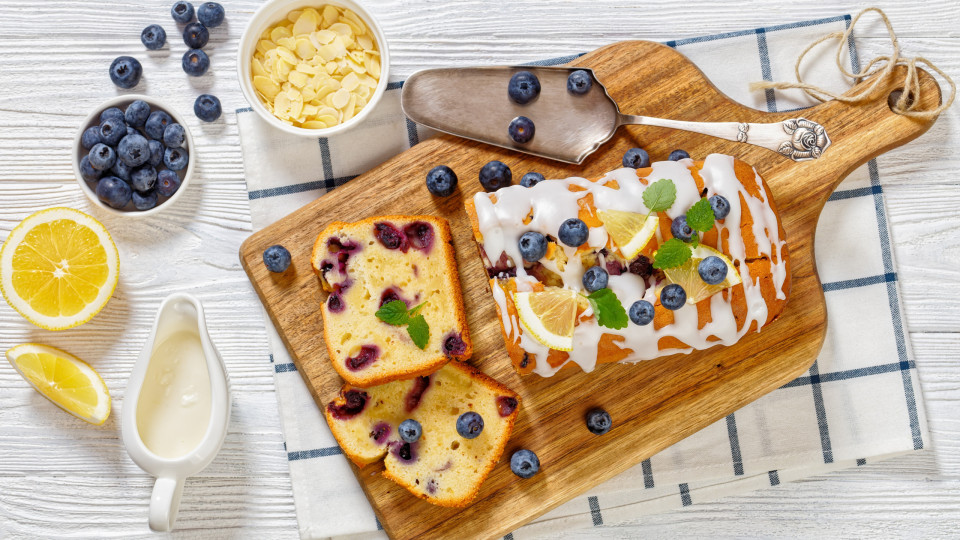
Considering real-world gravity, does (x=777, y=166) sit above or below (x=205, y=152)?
below

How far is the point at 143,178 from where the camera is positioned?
9.36 ft

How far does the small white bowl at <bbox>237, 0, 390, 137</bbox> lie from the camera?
9.05ft

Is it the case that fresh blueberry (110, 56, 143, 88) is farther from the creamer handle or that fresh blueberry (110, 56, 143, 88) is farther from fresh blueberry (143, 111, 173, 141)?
the creamer handle

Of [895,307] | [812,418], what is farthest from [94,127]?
[895,307]

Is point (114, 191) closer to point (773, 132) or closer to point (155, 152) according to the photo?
point (155, 152)

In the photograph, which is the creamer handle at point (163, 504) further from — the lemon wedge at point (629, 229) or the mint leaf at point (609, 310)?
the lemon wedge at point (629, 229)

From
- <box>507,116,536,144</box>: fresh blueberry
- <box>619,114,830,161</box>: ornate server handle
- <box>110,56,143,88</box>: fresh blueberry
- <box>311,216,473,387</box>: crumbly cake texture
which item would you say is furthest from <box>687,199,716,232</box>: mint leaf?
<box>110,56,143,88</box>: fresh blueberry

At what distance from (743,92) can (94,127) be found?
2790mm

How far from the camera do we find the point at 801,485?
3.10m

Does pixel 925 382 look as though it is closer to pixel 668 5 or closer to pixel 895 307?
pixel 895 307

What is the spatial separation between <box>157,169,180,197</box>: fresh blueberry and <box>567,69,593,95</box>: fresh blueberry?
1702 mm

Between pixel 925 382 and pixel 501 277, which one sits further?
pixel 925 382

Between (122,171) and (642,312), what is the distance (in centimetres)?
219

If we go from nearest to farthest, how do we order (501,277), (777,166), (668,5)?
(501,277)
(777,166)
(668,5)
